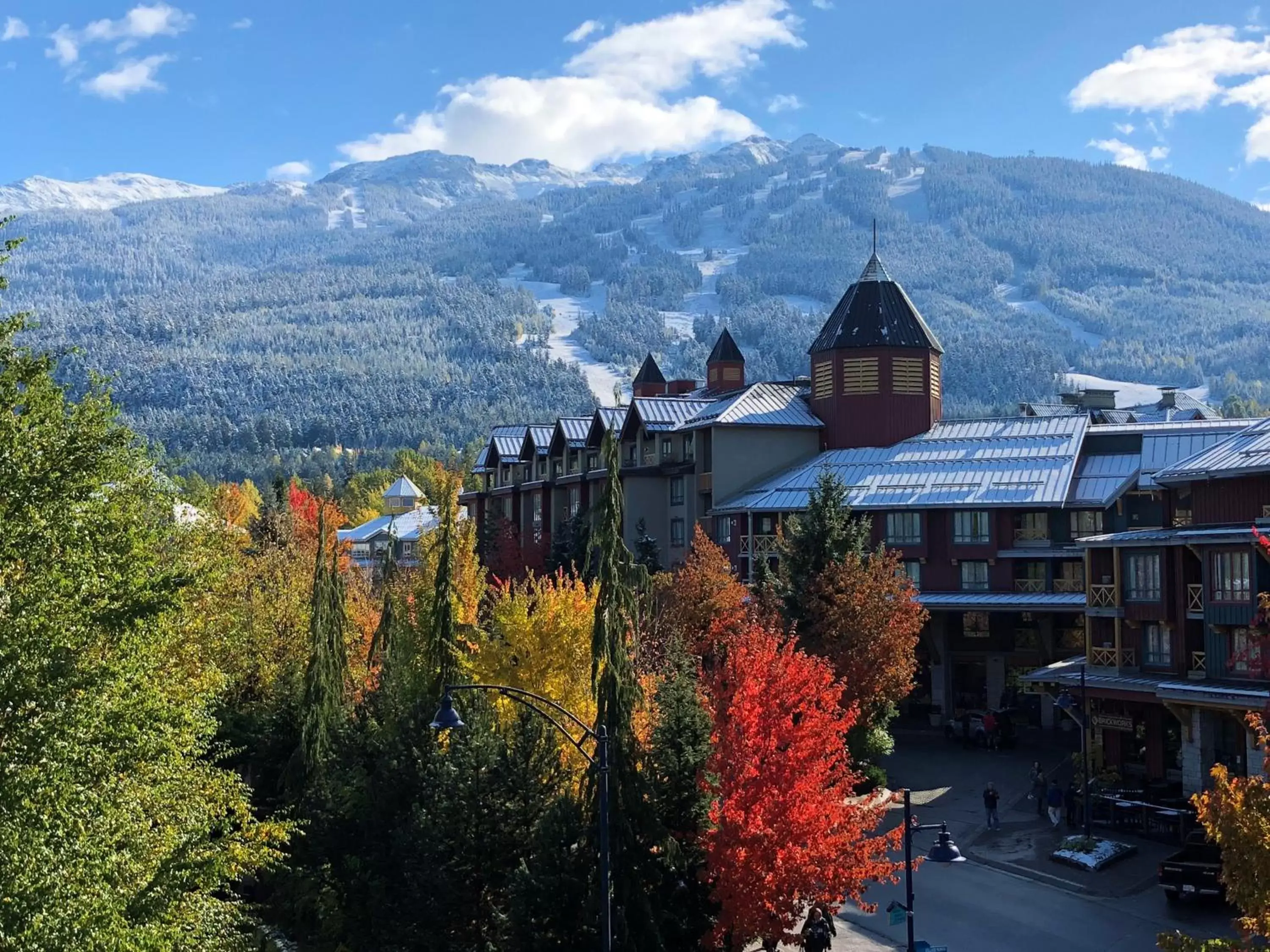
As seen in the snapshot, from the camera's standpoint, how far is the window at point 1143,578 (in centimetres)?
4562

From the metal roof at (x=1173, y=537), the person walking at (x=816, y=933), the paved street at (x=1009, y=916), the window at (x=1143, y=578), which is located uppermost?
the metal roof at (x=1173, y=537)

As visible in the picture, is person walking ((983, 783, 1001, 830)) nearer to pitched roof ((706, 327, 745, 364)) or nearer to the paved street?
the paved street

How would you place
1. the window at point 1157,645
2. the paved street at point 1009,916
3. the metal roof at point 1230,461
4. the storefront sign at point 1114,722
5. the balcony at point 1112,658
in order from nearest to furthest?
the paved street at point 1009,916 → the metal roof at point 1230,461 → the window at point 1157,645 → the balcony at point 1112,658 → the storefront sign at point 1114,722

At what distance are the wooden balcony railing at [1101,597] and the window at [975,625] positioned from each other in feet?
51.0

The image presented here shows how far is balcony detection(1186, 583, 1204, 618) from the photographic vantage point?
43.4 m

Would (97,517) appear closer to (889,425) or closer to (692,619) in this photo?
(692,619)

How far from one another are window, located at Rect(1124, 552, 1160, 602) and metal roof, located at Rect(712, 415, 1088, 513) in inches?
589

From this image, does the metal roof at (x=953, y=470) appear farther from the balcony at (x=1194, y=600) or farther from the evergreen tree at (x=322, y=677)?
the evergreen tree at (x=322, y=677)

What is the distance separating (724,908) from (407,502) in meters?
148

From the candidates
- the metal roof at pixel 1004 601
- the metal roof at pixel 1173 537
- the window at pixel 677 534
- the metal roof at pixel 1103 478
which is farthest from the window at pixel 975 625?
the window at pixel 677 534

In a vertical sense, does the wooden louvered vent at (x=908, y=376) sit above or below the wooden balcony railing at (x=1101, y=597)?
above

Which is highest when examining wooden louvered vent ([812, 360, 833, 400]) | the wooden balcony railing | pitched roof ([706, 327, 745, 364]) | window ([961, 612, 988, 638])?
pitched roof ([706, 327, 745, 364])

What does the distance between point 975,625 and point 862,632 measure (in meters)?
19.3

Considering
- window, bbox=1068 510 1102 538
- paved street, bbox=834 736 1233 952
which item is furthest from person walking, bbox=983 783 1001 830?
window, bbox=1068 510 1102 538
